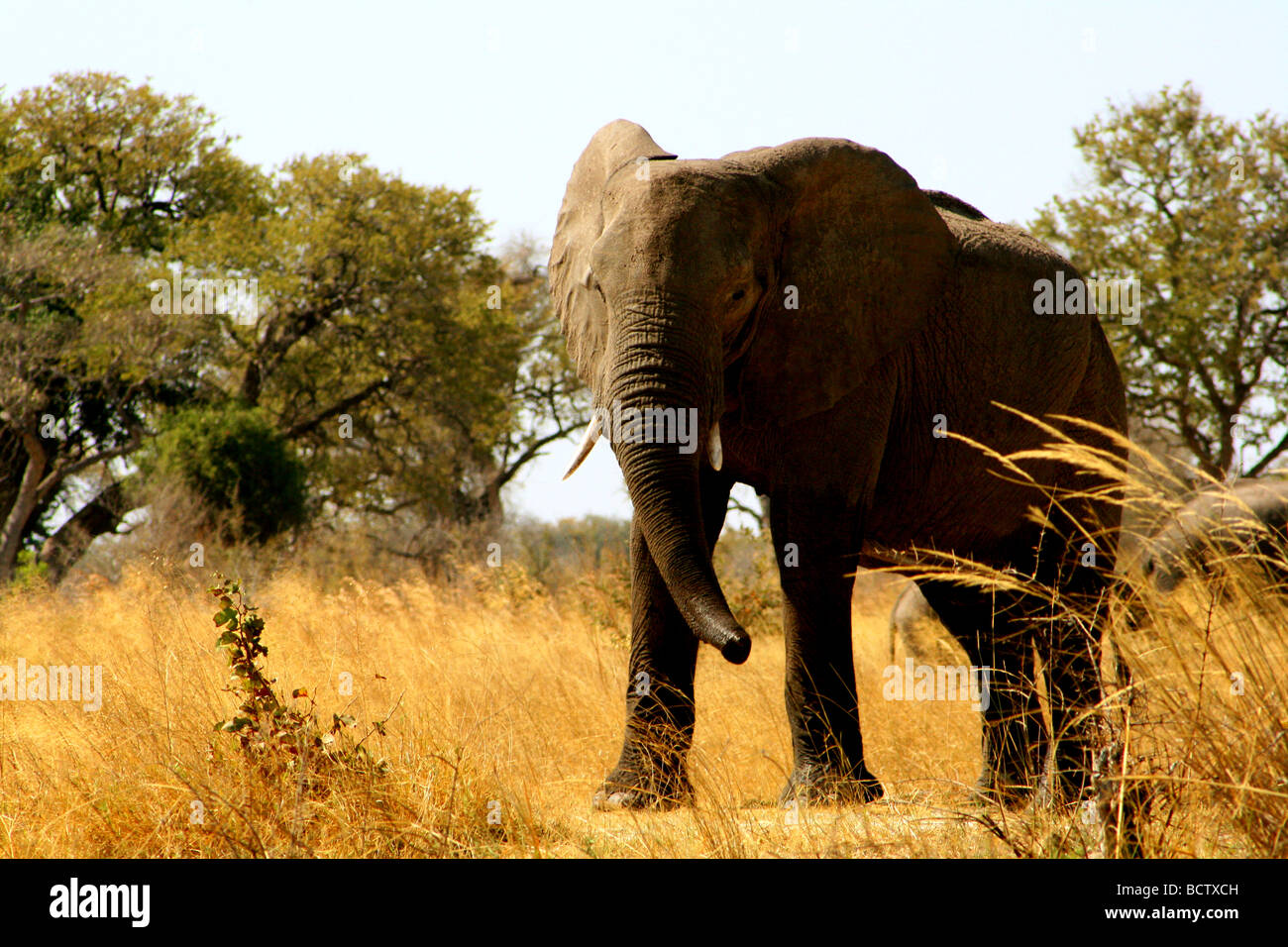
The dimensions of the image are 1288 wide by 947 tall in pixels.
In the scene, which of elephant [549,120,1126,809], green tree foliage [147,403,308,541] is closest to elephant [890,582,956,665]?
elephant [549,120,1126,809]

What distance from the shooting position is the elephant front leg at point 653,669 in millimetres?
6105

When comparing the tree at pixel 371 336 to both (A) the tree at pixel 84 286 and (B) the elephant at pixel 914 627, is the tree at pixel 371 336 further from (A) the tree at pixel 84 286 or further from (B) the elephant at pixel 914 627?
(B) the elephant at pixel 914 627

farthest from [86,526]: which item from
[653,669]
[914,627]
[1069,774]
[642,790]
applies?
[1069,774]

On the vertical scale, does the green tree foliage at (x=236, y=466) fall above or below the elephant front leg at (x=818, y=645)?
above

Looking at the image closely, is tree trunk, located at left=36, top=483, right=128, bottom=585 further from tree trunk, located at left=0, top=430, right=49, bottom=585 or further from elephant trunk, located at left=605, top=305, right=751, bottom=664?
elephant trunk, located at left=605, top=305, right=751, bottom=664

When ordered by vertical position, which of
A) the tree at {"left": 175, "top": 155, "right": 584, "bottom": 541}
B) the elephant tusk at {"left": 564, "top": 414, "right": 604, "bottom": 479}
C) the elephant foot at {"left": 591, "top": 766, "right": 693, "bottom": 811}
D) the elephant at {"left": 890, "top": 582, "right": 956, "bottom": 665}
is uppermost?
the tree at {"left": 175, "top": 155, "right": 584, "bottom": 541}

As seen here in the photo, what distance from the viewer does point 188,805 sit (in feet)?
16.3

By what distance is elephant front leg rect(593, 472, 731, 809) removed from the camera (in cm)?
611

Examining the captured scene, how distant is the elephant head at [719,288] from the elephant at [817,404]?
0.01 m

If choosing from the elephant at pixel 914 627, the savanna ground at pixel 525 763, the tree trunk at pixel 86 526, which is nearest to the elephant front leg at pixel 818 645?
the savanna ground at pixel 525 763

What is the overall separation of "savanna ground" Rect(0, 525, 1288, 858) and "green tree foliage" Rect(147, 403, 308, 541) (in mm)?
14126

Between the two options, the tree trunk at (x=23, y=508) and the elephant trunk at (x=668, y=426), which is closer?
the elephant trunk at (x=668, y=426)
